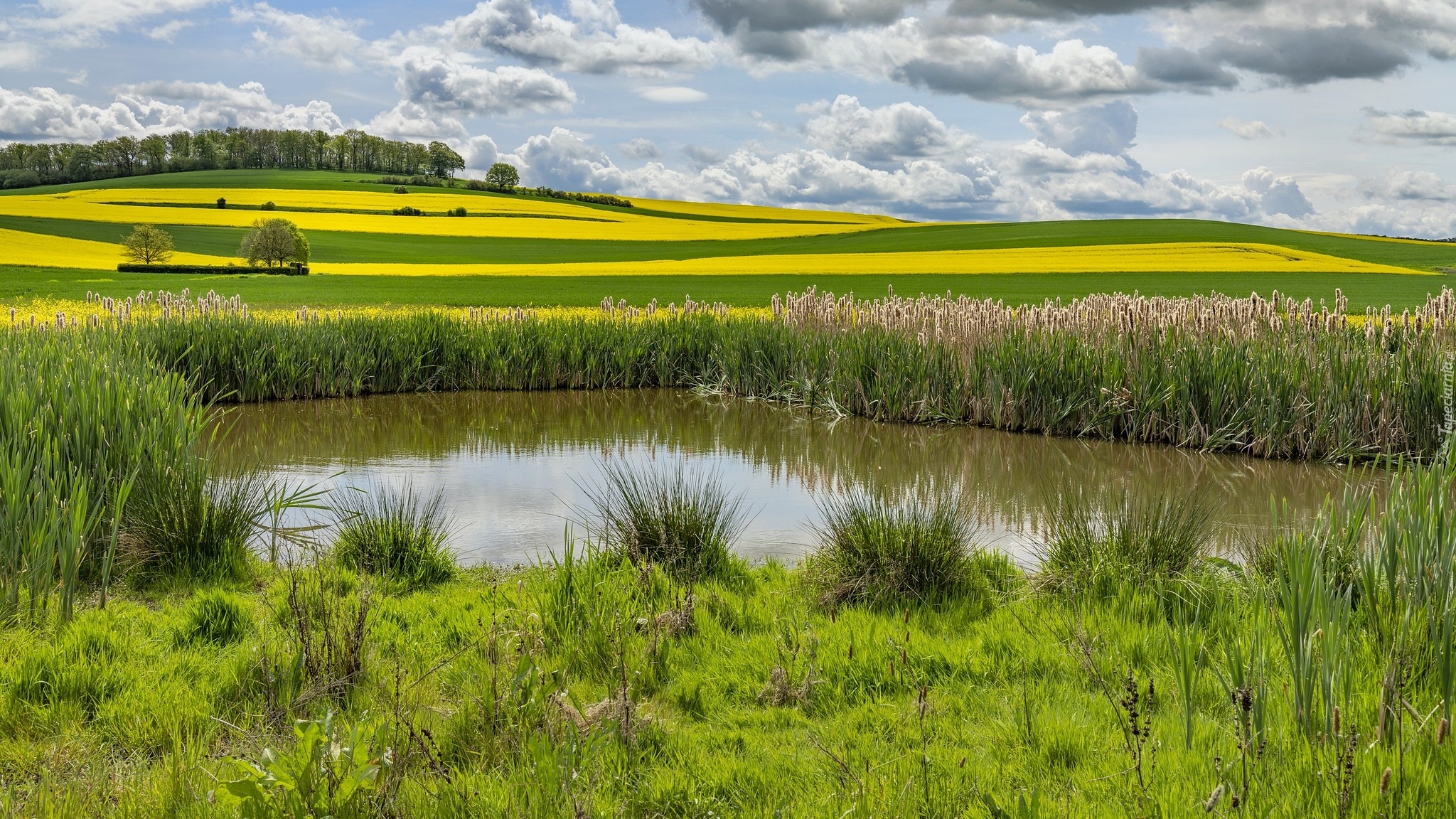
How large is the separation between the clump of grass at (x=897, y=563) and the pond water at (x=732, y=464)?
25.1 inches

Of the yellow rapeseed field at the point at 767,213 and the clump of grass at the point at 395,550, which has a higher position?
the yellow rapeseed field at the point at 767,213

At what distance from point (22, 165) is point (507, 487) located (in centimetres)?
10966

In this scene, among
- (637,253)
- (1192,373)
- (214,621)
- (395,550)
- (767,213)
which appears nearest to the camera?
(214,621)

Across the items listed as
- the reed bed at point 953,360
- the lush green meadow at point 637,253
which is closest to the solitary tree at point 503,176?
the lush green meadow at point 637,253

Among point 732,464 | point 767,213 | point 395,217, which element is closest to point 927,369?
point 732,464

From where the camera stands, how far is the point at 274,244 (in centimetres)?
4303

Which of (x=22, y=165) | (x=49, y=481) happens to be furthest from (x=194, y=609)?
(x=22, y=165)

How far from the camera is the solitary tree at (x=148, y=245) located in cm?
4194

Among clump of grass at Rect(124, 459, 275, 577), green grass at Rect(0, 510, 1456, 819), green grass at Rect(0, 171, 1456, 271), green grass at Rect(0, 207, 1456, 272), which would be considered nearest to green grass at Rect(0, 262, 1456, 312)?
green grass at Rect(0, 207, 1456, 272)

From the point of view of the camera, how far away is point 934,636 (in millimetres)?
4895

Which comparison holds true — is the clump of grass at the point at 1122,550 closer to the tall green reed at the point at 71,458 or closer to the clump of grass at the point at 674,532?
the clump of grass at the point at 674,532

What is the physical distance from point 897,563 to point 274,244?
43.6m

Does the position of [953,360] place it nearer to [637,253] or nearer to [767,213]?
[637,253]

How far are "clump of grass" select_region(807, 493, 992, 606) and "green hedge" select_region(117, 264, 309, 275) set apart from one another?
3988 cm
